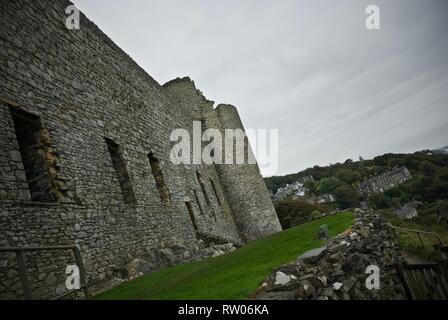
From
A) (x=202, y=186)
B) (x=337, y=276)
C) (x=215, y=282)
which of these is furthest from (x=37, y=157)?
(x=202, y=186)

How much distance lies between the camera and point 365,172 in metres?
108

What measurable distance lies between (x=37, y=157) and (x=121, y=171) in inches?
145

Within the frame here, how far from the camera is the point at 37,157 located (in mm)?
8234

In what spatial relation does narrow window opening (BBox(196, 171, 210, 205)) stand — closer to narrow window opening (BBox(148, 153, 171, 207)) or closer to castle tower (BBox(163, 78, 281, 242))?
castle tower (BBox(163, 78, 281, 242))

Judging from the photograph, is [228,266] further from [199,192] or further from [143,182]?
[199,192]

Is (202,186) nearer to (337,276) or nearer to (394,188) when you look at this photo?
(337,276)

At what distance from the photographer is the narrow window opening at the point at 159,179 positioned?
1453 centimetres

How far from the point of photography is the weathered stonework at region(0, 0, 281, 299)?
7008mm

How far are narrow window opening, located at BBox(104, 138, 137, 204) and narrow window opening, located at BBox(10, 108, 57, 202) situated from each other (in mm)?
3149

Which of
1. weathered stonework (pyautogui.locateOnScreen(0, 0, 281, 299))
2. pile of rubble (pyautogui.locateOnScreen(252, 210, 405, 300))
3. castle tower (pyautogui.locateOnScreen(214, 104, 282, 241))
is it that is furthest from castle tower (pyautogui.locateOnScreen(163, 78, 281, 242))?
pile of rubble (pyautogui.locateOnScreen(252, 210, 405, 300))

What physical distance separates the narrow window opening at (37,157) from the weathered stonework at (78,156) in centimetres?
2

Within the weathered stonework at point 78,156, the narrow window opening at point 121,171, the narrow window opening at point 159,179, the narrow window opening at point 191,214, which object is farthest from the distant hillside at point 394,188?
the narrow window opening at point 121,171
